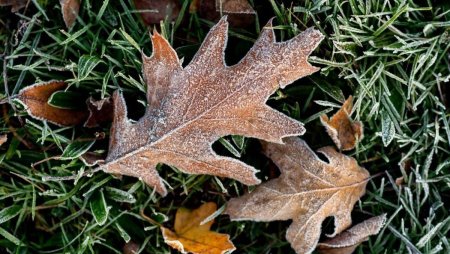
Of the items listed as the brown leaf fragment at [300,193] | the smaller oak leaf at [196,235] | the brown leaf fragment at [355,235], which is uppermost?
the brown leaf fragment at [300,193]

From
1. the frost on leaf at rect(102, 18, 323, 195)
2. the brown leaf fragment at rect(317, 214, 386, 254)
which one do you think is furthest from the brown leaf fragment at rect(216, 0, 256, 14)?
the brown leaf fragment at rect(317, 214, 386, 254)

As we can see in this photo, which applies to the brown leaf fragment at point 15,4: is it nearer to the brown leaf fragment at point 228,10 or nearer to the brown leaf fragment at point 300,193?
the brown leaf fragment at point 228,10

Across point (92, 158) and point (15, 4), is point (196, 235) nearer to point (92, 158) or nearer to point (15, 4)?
point (92, 158)

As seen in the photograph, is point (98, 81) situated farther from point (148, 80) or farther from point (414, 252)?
point (414, 252)

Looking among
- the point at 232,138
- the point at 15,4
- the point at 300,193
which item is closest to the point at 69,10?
the point at 15,4

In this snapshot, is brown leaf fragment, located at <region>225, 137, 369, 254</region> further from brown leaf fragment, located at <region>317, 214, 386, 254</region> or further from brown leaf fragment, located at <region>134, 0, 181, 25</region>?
brown leaf fragment, located at <region>134, 0, 181, 25</region>

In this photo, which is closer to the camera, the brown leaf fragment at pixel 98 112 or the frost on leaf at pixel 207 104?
the frost on leaf at pixel 207 104

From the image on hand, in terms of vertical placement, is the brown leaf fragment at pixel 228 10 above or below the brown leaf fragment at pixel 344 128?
above

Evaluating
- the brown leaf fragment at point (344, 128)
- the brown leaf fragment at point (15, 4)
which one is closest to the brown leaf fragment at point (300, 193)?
the brown leaf fragment at point (344, 128)
